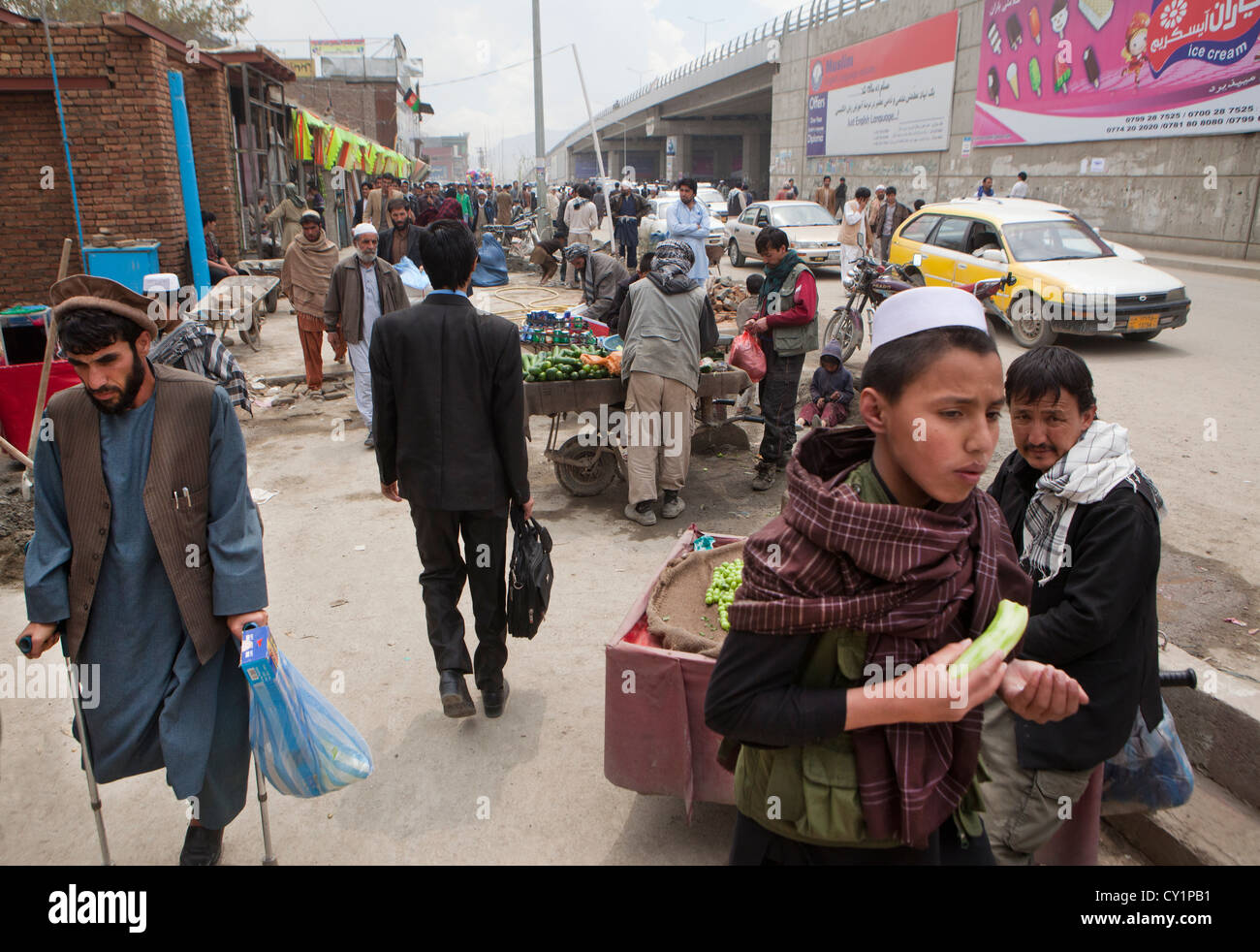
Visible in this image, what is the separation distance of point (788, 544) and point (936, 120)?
1176 inches

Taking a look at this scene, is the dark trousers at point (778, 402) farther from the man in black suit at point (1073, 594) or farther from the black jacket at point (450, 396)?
the man in black suit at point (1073, 594)

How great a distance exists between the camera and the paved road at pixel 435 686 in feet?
10.2

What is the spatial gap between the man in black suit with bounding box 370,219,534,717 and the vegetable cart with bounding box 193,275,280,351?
6766 mm

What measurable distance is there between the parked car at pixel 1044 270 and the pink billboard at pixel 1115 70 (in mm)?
8260

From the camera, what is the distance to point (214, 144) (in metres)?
14.2

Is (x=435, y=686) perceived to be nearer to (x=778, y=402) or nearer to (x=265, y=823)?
(x=265, y=823)

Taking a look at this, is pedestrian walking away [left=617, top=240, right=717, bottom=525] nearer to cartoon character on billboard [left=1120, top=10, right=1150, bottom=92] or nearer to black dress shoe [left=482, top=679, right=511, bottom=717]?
black dress shoe [left=482, top=679, right=511, bottom=717]

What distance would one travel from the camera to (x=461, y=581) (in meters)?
3.80

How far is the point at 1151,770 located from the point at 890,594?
171 cm

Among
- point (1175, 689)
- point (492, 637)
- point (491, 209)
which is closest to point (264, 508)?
point (492, 637)

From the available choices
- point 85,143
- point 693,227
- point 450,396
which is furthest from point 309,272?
point 450,396

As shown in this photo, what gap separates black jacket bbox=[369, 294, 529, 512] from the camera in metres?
3.51
